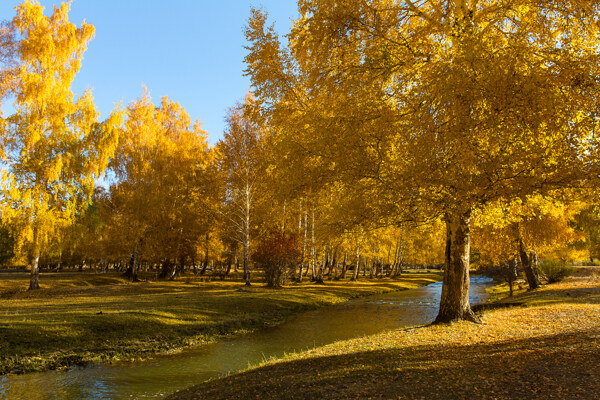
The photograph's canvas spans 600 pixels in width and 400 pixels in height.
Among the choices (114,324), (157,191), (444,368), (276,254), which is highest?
(157,191)

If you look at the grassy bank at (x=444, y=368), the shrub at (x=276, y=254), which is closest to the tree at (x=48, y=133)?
the shrub at (x=276, y=254)

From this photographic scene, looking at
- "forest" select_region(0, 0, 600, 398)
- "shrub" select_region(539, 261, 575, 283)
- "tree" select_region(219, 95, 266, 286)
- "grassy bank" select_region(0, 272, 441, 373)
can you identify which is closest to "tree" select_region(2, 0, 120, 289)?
"forest" select_region(0, 0, 600, 398)

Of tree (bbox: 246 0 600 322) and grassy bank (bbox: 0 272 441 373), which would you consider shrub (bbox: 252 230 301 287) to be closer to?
grassy bank (bbox: 0 272 441 373)

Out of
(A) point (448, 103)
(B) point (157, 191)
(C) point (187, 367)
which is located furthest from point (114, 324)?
(B) point (157, 191)

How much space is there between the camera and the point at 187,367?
958 cm

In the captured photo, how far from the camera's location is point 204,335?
12.7 metres

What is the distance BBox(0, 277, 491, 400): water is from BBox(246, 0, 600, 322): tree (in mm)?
4817

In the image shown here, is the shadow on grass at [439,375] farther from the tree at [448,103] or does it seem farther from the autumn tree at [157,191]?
the autumn tree at [157,191]

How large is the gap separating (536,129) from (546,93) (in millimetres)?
Answer: 737

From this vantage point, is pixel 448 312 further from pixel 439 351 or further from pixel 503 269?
pixel 503 269

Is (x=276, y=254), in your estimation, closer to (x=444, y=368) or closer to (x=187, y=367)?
(x=187, y=367)

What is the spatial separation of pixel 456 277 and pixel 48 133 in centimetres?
2243

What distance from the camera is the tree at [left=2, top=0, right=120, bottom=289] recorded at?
20.2 meters

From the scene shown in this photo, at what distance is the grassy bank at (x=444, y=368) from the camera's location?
5.12m
